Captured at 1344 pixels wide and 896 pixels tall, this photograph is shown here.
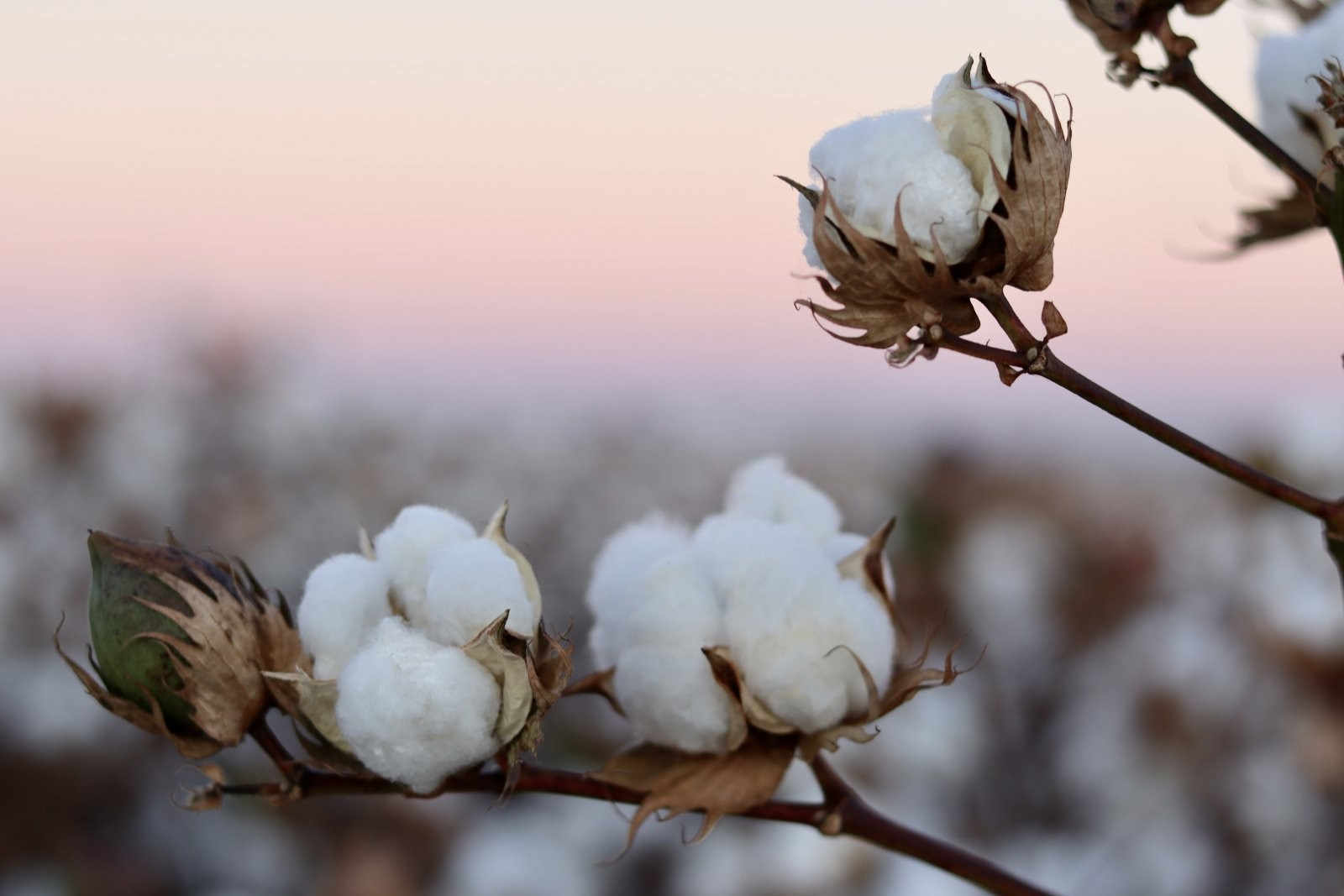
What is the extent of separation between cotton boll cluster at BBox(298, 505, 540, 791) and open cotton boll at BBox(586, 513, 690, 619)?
0.43ft

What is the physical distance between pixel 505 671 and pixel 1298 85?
62 centimetres

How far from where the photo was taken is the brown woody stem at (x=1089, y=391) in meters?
0.63

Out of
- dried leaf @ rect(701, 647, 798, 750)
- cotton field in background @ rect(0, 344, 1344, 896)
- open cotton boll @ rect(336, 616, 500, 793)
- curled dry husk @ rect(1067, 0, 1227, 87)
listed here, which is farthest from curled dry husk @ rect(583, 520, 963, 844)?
cotton field in background @ rect(0, 344, 1344, 896)

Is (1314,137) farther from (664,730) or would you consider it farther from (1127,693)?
(1127,693)

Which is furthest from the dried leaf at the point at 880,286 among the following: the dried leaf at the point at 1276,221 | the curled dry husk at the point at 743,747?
the dried leaf at the point at 1276,221

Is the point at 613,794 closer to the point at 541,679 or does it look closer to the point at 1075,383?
the point at 541,679

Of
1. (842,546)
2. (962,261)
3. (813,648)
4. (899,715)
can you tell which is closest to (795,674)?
(813,648)

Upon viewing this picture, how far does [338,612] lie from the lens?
69 cm

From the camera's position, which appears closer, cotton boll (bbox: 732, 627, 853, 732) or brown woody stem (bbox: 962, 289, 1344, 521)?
brown woody stem (bbox: 962, 289, 1344, 521)

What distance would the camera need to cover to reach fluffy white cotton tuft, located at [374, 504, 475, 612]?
699 mm

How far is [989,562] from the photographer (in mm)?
3484

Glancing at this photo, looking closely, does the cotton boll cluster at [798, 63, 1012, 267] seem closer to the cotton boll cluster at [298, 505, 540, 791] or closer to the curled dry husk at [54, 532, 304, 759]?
the cotton boll cluster at [298, 505, 540, 791]

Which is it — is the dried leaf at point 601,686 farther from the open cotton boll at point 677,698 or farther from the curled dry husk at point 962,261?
the curled dry husk at point 962,261

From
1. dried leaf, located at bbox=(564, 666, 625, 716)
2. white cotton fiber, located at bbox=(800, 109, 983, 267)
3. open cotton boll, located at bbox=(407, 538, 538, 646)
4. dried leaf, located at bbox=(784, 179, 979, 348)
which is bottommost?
dried leaf, located at bbox=(564, 666, 625, 716)
